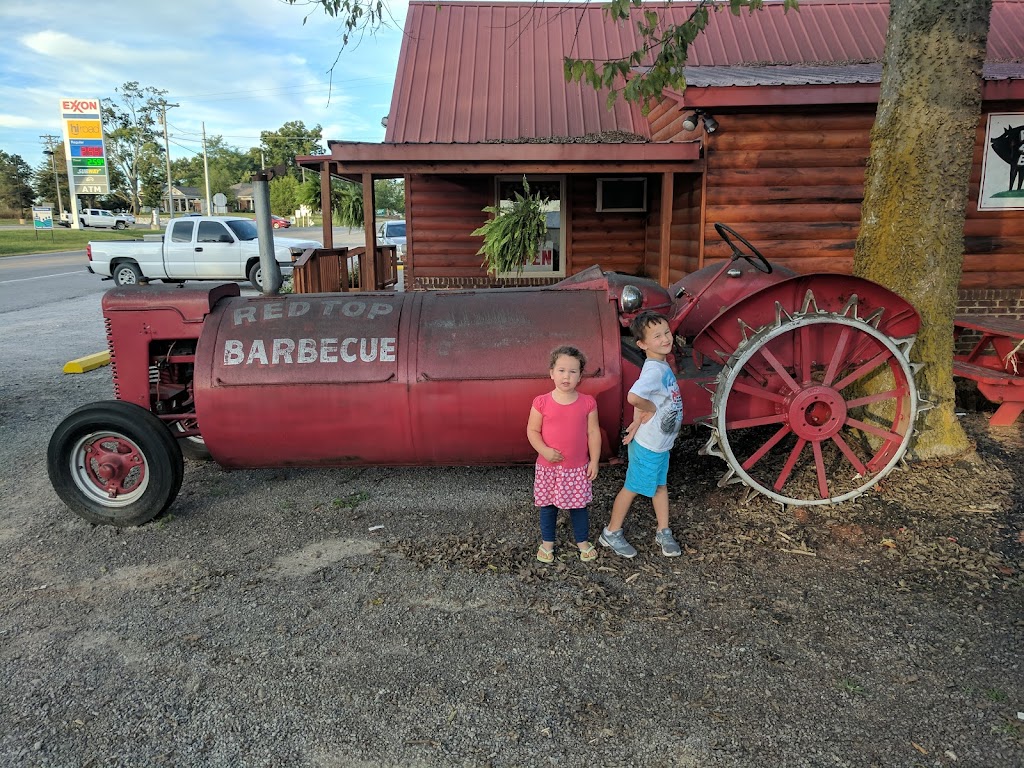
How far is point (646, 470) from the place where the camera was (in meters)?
3.79

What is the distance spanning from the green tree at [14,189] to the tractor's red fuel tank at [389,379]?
87023mm

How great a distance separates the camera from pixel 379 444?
4262 mm

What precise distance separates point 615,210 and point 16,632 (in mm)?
10490

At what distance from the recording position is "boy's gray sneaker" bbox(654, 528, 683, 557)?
3754 millimetres

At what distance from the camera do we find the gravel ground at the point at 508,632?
8.16ft

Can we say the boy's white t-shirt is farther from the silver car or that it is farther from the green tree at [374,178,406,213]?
the green tree at [374,178,406,213]

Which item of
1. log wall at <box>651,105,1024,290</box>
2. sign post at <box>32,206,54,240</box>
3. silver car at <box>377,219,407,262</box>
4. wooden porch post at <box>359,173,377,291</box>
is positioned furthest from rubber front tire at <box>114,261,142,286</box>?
sign post at <box>32,206,54,240</box>

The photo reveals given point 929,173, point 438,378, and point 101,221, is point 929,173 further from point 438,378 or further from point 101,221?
Answer: point 101,221

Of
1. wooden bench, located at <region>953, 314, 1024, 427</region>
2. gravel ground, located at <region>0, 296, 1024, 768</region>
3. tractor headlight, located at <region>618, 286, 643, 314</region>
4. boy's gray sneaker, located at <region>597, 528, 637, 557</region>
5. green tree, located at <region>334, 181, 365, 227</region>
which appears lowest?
gravel ground, located at <region>0, 296, 1024, 768</region>

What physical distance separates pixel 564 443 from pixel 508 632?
952 mm

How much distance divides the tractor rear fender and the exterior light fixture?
17.7 feet

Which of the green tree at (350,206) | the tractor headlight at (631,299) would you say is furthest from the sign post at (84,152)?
the tractor headlight at (631,299)

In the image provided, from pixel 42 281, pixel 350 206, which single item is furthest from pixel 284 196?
pixel 350 206

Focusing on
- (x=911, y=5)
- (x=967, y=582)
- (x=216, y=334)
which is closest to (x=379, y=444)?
(x=216, y=334)
